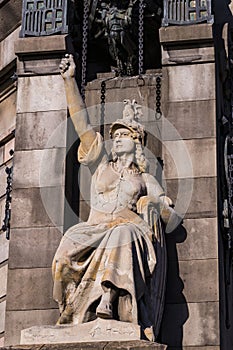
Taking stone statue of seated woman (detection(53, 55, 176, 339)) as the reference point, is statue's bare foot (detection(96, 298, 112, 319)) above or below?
below

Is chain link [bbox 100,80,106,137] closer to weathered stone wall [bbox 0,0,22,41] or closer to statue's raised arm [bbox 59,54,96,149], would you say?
statue's raised arm [bbox 59,54,96,149]

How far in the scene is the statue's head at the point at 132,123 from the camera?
18688 millimetres

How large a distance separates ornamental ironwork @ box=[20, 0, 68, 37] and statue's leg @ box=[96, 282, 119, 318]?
14.7 feet

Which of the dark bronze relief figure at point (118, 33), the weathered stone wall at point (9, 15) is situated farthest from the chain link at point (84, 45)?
the weathered stone wall at point (9, 15)

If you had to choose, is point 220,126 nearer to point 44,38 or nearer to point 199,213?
point 199,213

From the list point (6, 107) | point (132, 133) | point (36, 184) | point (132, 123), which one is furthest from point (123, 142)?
point (6, 107)

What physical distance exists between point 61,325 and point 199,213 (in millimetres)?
2621

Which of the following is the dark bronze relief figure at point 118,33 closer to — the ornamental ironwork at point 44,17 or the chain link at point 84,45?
the chain link at point 84,45

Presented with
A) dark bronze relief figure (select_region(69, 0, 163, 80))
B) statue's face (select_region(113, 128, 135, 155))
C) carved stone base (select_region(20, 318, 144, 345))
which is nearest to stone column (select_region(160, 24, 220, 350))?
statue's face (select_region(113, 128, 135, 155))

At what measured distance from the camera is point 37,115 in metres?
19.6

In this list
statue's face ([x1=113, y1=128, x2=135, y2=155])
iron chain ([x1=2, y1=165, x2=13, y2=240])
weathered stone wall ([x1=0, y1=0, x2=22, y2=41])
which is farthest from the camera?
weathered stone wall ([x1=0, y1=0, x2=22, y2=41])

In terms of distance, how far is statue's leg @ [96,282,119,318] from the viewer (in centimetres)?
1688

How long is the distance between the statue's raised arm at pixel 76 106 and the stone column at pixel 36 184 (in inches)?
25.8

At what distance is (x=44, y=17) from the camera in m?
20.1
